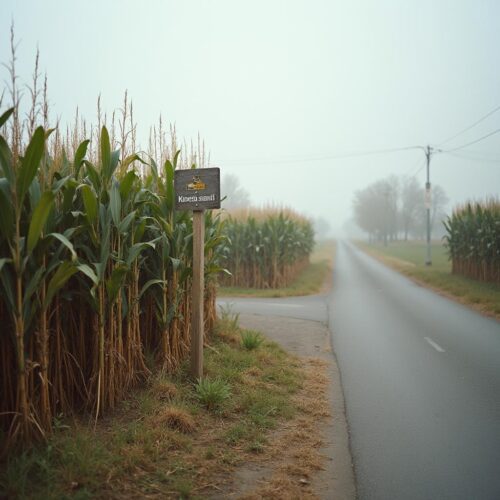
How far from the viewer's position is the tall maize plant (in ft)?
10.6

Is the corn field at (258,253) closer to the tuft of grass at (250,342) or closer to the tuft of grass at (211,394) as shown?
the tuft of grass at (250,342)

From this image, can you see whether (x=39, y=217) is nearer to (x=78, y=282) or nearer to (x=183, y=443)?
(x=78, y=282)

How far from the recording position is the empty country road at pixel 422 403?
135 inches

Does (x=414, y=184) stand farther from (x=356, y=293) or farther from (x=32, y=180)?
(x=32, y=180)

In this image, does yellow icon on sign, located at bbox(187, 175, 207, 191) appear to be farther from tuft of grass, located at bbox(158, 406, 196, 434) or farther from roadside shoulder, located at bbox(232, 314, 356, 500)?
roadside shoulder, located at bbox(232, 314, 356, 500)

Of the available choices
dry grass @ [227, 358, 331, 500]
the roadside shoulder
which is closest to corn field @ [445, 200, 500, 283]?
the roadside shoulder

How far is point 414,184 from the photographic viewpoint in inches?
3770

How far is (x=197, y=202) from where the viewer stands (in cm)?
486

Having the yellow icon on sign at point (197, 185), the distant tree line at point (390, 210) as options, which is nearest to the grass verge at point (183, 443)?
the yellow icon on sign at point (197, 185)

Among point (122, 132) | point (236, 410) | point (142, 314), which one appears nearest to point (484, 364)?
point (236, 410)

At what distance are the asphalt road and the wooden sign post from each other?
2032 mm

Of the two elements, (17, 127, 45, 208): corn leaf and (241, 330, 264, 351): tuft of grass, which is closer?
(17, 127, 45, 208): corn leaf

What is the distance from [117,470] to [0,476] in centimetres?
81

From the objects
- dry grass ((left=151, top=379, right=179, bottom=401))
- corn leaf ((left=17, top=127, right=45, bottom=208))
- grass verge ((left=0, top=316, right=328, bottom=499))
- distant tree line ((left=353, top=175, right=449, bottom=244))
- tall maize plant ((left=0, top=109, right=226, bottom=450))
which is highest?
distant tree line ((left=353, top=175, right=449, bottom=244))
